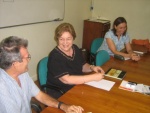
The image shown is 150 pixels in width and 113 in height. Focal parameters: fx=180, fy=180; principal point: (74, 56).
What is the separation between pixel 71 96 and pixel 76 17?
296cm

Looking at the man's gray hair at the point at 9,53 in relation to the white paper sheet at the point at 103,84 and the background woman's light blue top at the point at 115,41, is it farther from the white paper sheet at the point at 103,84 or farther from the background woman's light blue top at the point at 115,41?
the background woman's light blue top at the point at 115,41

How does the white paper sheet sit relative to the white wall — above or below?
below

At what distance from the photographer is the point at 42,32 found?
3.23m

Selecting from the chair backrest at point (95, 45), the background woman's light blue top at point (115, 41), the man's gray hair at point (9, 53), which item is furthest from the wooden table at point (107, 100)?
the chair backrest at point (95, 45)

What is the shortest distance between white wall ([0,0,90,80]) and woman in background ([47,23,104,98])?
1.12m

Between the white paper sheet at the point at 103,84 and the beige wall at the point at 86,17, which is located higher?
the beige wall at the point at 86,17

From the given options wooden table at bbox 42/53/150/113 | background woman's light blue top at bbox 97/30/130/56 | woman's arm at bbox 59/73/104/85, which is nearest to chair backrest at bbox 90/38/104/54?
background woman's light blue top at bbox 97/30/130/56

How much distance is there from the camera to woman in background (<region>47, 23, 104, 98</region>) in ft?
5.47

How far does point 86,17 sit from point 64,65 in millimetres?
3055

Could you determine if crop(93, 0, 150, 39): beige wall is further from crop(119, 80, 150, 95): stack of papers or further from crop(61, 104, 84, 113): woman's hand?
crop(61, 104, 84, 113): woman's hand

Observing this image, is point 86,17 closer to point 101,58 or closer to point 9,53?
point 101,58

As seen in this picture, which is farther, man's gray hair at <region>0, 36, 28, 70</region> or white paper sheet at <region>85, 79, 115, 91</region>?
white paper sheet at <region>85, 79, 115, 91</region>

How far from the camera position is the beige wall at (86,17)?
3.20 metres

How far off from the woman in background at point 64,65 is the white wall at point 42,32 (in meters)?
1.12
